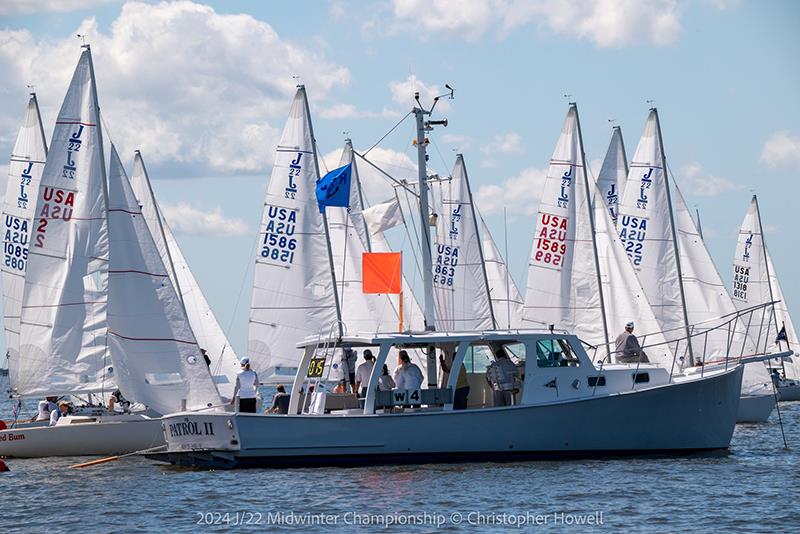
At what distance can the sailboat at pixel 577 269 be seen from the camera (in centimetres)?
3766

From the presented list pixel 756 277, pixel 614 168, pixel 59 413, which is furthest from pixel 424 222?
pixel 756 277

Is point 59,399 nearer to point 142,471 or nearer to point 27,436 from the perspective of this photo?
point 27,436

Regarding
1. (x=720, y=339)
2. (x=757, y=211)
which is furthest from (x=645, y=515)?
(x=757, y=211)

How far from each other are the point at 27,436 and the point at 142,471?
14.4 feet

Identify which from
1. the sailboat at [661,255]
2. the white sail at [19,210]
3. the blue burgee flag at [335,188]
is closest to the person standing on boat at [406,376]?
the blue burgee flag at [335,188]

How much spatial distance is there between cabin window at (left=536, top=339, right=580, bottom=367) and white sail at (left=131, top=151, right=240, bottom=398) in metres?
12.9

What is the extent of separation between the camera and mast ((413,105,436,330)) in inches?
1080

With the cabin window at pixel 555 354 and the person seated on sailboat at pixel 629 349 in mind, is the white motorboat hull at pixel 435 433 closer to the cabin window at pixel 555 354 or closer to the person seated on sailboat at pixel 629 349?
the cabin window at pixel 555 354

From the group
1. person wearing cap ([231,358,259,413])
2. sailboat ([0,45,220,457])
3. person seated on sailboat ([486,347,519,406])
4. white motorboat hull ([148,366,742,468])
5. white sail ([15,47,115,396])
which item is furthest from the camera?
white sail ([15,47,115,396])

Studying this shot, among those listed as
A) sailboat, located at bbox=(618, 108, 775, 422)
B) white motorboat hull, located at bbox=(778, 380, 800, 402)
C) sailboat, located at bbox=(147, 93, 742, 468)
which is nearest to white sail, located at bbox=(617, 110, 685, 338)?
sailboat, located at bbox=(618, 108, 775, 422)

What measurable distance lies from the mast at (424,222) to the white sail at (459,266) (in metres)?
14.4

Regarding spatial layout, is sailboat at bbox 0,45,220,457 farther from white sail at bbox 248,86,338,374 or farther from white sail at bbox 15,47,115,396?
white sail at bbox 248,86,338,374

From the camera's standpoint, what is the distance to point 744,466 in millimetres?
26219

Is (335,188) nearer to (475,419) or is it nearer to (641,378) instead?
(475,419)
